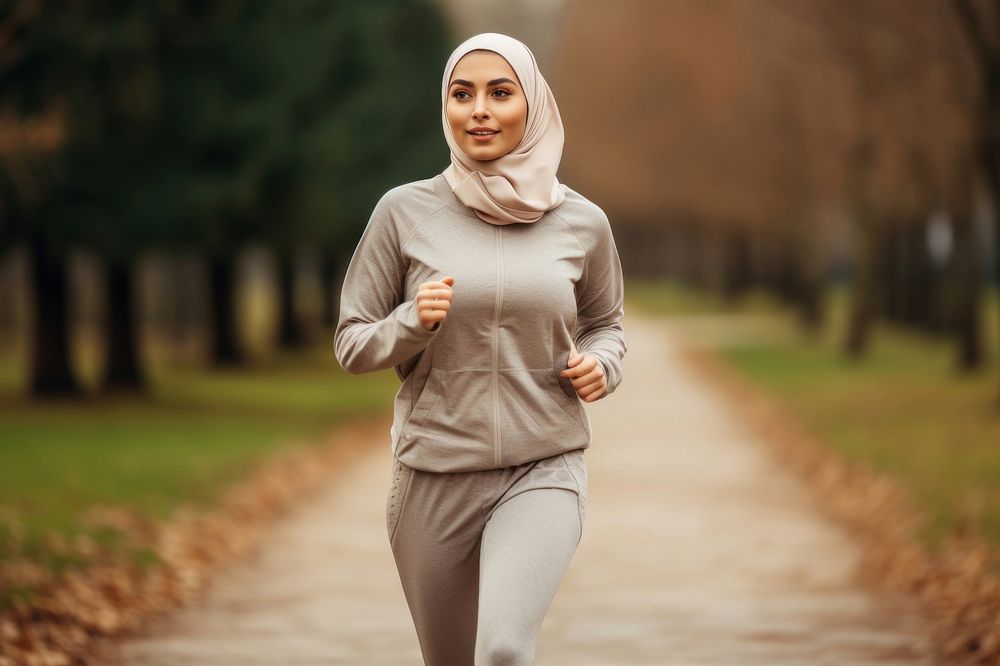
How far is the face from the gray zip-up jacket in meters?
0.16

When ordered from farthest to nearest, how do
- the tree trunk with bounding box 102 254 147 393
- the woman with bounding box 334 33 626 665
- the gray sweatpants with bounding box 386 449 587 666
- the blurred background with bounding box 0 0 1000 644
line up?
1. the tree trunk with bounding box 102 254 147 393
2. the blurred background with bounding box 0 0 1000 644
3. the woman with bounding box 334 33 626 665
4. the gray sweatpants with bounding box 386 449 587 666

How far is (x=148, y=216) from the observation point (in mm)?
16641

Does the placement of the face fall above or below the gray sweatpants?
above

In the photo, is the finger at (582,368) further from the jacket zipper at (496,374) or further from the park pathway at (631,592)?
the park pathway at (631,592)

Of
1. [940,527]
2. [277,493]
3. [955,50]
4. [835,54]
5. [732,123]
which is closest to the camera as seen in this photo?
[940,527]

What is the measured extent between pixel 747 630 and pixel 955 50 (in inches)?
487

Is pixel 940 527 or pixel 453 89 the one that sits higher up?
pixel 453 89

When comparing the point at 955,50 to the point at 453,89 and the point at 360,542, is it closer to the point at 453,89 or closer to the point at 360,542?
the point at 360,542

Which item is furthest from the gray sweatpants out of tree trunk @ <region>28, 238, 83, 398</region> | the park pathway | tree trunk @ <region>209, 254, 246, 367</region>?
tree trunk @ <region>209, 254, 246, 367</region>

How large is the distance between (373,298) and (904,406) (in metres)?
14.7

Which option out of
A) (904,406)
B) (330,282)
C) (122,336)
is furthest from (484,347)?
(330,282)

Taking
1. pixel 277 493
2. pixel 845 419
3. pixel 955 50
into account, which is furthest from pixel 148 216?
pixel 955 50

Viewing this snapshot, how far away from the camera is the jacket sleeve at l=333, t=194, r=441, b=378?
153 inches

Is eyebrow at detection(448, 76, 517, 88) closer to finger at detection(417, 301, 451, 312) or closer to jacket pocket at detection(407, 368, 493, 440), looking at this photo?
finger at detection(417, 301, 451, 312)
